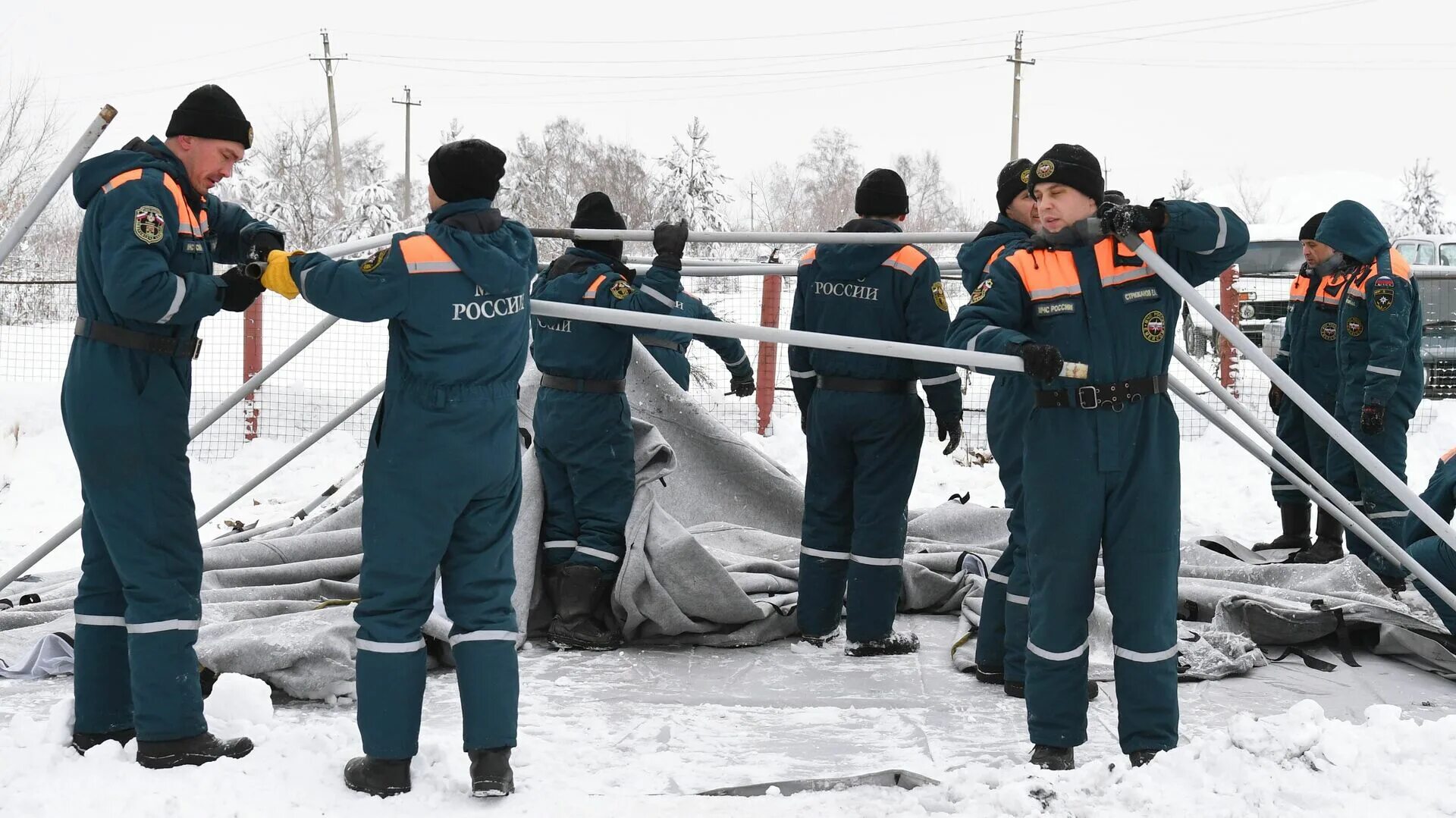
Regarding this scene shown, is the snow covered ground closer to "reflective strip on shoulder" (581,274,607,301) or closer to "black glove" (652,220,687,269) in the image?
"reflective strip on shoulder" (581,274,607,301)

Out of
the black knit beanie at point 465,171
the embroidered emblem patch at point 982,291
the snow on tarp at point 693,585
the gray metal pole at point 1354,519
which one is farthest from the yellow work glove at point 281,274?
the gray metal pole at point 1354,519

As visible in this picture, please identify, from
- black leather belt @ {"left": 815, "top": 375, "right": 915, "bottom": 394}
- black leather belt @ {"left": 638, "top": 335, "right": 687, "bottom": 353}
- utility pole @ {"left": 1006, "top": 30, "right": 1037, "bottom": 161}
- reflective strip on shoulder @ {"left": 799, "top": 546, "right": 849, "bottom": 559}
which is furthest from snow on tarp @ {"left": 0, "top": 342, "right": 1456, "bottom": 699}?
utility pole @ {"left": 1006, "top": 30, "right": 1037, "bottom": 161}

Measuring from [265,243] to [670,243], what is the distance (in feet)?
5.59

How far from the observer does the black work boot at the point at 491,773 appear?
340 cm

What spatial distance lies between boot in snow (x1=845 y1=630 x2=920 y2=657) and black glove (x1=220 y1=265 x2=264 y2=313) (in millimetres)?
2835

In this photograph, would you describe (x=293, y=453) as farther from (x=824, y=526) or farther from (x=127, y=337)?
(x=824, y=526)

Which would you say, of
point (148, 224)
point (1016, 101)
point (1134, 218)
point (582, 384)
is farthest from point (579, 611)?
point (1016, 101)

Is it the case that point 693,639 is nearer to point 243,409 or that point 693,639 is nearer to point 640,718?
point 640,718

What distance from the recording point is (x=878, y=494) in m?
5.33

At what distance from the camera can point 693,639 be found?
216 inches

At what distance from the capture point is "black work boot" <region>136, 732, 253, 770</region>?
3.56 m

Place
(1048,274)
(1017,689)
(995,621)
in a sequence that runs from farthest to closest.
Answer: (995,621) → (1017,689) → (1048,274)

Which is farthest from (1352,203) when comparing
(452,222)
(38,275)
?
(38,275)

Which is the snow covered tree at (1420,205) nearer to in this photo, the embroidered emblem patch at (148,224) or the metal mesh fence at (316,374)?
the metal mesh fence at (316,374)
